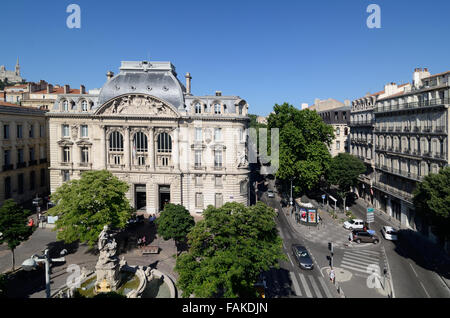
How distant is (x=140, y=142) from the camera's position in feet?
163

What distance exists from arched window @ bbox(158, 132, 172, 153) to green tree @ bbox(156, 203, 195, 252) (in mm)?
15697

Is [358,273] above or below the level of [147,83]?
below

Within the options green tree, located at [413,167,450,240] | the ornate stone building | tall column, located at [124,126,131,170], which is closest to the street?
green tree, located at [413,167,450,240]

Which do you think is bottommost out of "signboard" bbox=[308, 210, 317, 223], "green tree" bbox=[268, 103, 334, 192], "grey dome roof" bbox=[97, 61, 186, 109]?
"signboard" bbox=[308, 210, 317, 223]

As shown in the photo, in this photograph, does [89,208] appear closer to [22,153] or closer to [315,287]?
[315,287]

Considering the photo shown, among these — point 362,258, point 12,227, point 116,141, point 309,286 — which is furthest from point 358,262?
point 116,141

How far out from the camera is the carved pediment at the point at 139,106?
157 ft

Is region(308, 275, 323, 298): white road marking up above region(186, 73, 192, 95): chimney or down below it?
below

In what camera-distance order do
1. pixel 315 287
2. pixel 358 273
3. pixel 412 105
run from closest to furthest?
1. pixel 315 287
2. pixel 358 273
3. pixel 412 105

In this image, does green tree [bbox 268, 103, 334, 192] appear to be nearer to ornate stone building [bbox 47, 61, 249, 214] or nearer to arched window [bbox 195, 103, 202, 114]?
ornate stone building [bbox 47, 61, 249, 214]

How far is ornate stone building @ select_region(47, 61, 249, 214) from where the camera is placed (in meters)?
48.3

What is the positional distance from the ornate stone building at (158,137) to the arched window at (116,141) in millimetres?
121

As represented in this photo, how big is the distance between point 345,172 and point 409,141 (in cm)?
1156

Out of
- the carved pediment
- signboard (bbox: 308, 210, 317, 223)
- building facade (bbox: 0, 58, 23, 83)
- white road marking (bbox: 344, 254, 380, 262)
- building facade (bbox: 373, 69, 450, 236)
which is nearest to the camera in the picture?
white road marking (bbox: 344, 254, 380, 262)
